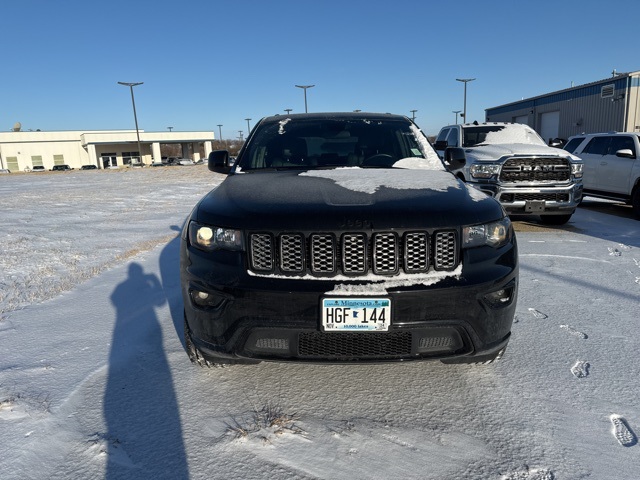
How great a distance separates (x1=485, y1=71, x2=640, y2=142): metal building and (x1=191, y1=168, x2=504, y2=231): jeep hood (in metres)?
20.9

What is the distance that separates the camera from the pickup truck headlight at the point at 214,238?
7.18ft

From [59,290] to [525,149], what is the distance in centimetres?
689

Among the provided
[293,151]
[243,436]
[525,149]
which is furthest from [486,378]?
[525,149]

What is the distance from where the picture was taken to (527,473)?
1.78 metres

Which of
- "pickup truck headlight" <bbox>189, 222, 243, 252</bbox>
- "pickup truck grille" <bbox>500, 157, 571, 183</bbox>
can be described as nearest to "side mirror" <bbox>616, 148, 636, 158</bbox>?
"pickup truck grille" <bbox>500, 157, 571, 183</bbox>

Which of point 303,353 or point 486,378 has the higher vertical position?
point 303,353

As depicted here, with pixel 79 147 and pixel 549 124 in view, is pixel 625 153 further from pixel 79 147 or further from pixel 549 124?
pixel 79 147

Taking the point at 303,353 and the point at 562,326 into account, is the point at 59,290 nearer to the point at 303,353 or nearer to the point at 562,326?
the point at 303,353

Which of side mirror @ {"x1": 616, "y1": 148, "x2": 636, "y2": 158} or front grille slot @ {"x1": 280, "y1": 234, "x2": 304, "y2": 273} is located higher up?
side mirror @ {"x1": 616, "y1": 148, "x2": 636, "y2": 158}

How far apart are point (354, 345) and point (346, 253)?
443 mm

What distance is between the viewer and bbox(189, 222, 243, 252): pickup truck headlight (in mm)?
2189

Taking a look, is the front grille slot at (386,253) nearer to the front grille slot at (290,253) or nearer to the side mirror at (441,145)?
the front grille slot at (290,253)

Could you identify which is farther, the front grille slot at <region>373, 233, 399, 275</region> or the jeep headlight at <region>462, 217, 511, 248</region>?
the jeep headlight at <region>462, 217, 511, 248</region>

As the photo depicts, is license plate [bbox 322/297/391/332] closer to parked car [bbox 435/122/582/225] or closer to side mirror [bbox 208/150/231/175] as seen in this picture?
side mirror [bbox 208/150/231/175]
